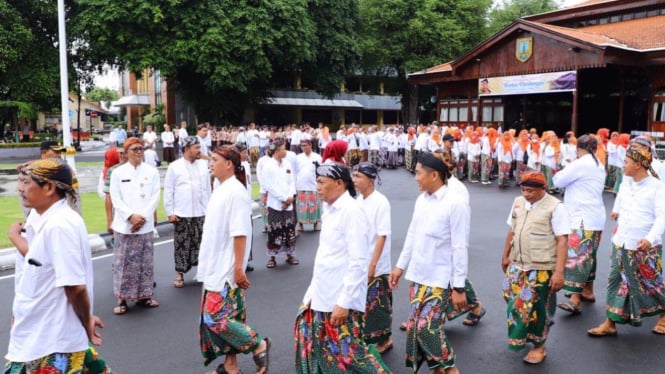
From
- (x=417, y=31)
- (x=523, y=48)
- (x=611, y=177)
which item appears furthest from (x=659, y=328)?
(x=417, y=31)

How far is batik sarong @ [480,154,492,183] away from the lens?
61.7 ft

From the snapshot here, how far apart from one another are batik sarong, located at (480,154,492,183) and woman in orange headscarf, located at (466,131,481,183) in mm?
361

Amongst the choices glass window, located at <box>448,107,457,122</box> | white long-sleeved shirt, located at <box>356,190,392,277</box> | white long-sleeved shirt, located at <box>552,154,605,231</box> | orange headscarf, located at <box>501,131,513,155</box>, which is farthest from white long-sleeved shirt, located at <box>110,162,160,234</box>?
glass window, located at <box>448,107,457,122</box>

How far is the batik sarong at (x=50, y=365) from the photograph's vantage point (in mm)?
3055

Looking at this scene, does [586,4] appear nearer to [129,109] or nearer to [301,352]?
[301,352]

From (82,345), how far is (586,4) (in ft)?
100

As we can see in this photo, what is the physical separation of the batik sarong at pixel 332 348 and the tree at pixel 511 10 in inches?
1690

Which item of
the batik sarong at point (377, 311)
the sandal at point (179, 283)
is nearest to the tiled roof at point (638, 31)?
the sandal at point (179, 283)

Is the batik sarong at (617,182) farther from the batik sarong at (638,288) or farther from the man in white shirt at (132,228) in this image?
the man in white shirt at (132,228)

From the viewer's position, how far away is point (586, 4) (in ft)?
93.7

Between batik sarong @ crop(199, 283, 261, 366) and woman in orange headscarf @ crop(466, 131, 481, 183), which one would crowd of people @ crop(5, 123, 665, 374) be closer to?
batik sarong @ crop(199, 283, 261, 366)

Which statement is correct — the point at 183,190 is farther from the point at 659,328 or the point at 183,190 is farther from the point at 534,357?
the point at 659,328

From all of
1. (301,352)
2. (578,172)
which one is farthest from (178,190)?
(578,172)

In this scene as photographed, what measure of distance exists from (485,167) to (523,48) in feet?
26.4
